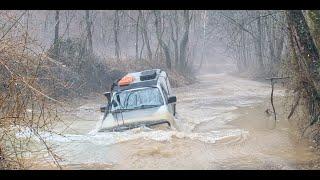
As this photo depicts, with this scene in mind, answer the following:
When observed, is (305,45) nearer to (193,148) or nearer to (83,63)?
(193,148)

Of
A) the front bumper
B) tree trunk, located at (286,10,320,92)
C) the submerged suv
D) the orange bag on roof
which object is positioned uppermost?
tree trunk, located at (286,10,320,92)

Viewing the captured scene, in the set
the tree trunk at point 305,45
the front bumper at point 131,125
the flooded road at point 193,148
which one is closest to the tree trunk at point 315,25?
the tree trunk at point 305,45

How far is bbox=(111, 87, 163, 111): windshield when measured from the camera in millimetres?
13602

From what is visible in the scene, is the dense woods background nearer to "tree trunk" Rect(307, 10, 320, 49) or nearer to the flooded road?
"tree trunk" Rect(307, 10, 320, 49)

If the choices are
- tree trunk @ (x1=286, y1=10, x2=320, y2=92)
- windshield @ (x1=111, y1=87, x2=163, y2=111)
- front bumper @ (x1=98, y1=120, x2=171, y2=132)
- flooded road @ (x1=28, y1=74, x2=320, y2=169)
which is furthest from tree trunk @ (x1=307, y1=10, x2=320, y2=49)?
windshield @ (x1=111, y1=87, x2=163, y2=111)

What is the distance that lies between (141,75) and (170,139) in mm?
3786

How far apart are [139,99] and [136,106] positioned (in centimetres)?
39

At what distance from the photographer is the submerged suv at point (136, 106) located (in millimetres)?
12703

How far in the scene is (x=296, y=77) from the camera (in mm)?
12703

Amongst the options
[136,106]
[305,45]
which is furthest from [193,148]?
[305,45]

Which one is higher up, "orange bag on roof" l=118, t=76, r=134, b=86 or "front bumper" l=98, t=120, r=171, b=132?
"orange bag on roof" l=118, t=76, r=134, b=86

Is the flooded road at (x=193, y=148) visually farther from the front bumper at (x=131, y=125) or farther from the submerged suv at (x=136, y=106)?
the submerged suv at (x=136, y=106)

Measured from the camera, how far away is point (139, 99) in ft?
45.6
